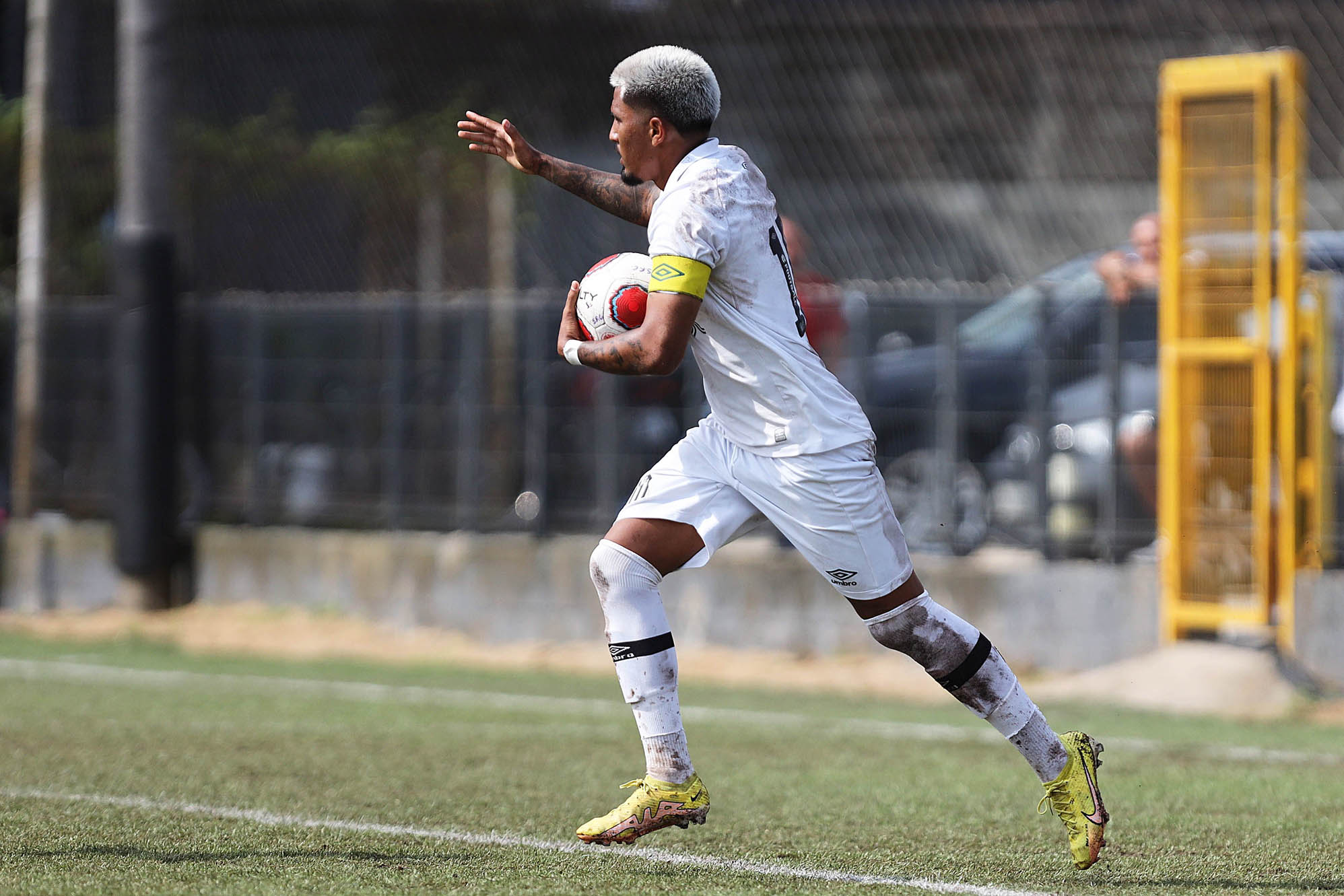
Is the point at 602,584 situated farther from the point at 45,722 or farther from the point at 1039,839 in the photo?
the point at 45,722

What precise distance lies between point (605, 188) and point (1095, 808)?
A: 2225mm

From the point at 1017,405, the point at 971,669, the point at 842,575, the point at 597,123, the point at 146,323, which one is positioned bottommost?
the point at 971,669

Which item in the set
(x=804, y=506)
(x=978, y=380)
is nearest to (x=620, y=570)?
(x=804, y=506)

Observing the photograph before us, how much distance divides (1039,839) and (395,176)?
412 inches

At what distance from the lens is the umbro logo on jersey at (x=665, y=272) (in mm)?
4938

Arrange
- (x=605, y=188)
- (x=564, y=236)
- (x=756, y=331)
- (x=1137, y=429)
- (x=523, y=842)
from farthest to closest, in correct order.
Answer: (x=564, y=236)
(x=1137, y=429)
(x=605, y=188)
(x=523, y=842)
(x=756, y=331)

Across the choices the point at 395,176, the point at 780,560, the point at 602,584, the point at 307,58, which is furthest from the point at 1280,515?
the point at 307,58

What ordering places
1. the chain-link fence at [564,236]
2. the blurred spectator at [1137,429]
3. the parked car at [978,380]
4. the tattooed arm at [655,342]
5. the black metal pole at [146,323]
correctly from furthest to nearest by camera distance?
the black metal pole at [146,323] < the chain-link fence at [564,236] < the parked car at [978,380] < the blurred spectator at [1137,429] < the tattooed arm at [655,342]

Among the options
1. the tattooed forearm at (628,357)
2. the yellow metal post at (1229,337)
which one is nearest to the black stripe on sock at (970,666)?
the tattooed forearm at (628,357)

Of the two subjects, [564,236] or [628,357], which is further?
[564,236]

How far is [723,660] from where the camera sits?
39.6ft

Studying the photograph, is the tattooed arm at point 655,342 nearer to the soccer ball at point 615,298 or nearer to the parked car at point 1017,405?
the soccer ball at point 615,298

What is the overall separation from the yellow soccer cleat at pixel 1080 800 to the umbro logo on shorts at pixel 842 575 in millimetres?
741

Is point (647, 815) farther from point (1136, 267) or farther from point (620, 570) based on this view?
point (1136, 267)
